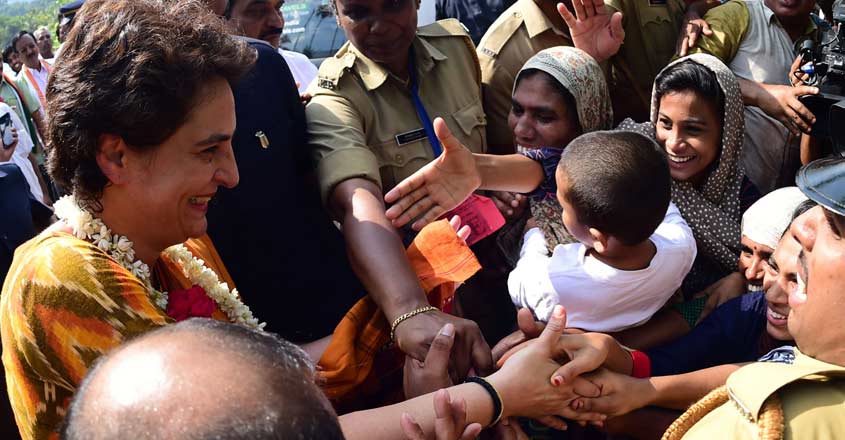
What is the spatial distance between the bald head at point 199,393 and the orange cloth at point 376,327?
3.76 feet

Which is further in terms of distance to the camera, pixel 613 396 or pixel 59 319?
pixel 613 396

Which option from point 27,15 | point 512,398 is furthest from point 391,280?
point 27,15

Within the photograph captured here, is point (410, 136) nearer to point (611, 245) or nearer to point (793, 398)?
point (611, 245)

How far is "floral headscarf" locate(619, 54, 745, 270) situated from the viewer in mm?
2752

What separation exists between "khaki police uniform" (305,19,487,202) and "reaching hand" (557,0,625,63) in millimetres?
441

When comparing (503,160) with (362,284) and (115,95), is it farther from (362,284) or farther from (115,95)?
(115,95)

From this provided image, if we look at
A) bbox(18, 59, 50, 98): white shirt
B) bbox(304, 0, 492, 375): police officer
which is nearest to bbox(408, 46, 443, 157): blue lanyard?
bbox(304, 0, 492, 375): police officer

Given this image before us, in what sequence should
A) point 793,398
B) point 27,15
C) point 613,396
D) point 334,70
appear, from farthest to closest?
point 27,15
point 334,70
point 613,396
point 793,398

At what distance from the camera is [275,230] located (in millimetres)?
2408

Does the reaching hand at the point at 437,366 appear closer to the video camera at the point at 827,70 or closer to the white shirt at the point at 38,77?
the video camera at the point at 827,70

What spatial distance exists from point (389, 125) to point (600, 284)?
98cm

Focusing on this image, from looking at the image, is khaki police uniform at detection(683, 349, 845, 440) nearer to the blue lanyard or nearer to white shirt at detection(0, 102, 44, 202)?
the blue lanyard

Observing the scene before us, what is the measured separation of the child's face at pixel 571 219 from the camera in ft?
7.65

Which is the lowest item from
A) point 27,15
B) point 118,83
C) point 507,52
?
point 27,15
